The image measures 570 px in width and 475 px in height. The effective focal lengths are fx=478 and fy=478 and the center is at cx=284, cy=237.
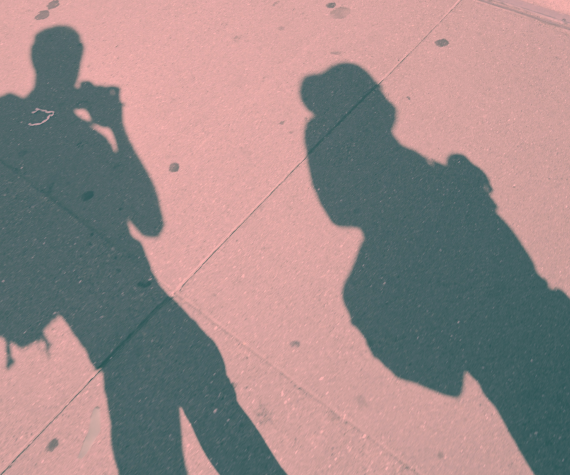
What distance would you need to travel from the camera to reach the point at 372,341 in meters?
2.81

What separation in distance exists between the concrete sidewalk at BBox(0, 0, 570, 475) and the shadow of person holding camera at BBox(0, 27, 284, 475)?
0.06 m

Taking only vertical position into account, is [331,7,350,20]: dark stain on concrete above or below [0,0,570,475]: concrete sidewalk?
above

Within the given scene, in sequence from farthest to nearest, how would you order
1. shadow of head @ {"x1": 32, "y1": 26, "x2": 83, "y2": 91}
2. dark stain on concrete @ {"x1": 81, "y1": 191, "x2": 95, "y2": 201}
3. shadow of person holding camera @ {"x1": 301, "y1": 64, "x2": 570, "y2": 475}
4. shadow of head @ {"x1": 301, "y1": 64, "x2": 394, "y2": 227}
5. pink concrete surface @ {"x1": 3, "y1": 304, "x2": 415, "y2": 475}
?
shadow of head @ {"x1": 32, "y1": 26, "x2": 83, "y2": 91} → dark stain on concrete @ {"x1": 81, "y1": 191, "x2": 95, "y2": 201} → shadow of head @ {"x1": 301, "y1": 64, "x2": 394, "y2": 227} → shadow of person holding camera @ {"x1": 301, "y1": 64, "x2": 570, "y2": 475} → pink concrete surface @ {"x1": 3, "y1": 304, "x2": 415, "y2": 475}

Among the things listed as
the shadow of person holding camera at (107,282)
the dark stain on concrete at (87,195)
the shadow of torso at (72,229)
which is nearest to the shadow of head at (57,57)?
the shadow of person holding camera at (107,282)

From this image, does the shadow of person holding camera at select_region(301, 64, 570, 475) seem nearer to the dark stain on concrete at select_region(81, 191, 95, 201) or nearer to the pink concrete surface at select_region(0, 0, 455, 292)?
the pink concrete surface at select_region(0, 0, 455, 292)

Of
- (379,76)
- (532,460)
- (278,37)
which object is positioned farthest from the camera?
(278,37)

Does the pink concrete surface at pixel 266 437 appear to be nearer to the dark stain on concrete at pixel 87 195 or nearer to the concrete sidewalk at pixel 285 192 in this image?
the concrete sidewalk at pixel 285 192

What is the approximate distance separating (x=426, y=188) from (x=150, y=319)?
2058mm

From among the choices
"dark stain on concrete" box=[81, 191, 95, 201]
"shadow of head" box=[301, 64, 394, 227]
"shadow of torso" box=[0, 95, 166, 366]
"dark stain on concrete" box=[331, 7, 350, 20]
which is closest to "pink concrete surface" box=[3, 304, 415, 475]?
"shadow of torso" box=[0, 95, 166, 366]

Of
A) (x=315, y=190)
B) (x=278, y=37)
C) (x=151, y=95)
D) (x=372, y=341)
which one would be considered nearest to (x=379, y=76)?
(x=278, y=37)

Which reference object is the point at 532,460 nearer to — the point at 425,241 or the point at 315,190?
the point at 425,241

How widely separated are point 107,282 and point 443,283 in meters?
2.14

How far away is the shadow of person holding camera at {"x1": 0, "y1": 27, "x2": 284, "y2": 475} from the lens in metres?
2.61

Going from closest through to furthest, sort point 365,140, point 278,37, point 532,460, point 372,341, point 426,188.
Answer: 1. point 532,460
2. point 372,341
3. point 426,188
4. point 365,140
5. point 278,37
